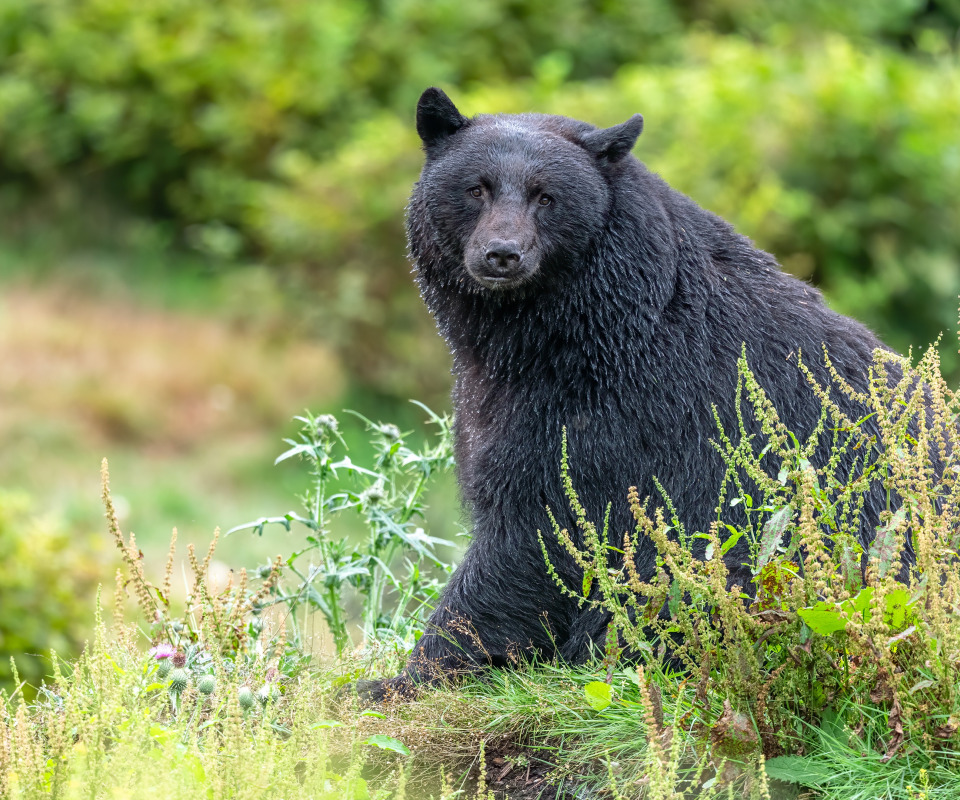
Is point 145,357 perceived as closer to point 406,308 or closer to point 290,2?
point 406,308

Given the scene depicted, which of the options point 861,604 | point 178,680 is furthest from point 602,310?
point 178,680

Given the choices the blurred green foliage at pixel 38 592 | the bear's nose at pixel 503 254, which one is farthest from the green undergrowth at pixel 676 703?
the blurred green foliage at pixel 38 592

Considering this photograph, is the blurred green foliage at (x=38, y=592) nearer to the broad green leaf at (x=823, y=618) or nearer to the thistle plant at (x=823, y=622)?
the thistle plant at (x=823, y=622)

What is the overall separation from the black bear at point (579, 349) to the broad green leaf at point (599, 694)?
25.9 inches

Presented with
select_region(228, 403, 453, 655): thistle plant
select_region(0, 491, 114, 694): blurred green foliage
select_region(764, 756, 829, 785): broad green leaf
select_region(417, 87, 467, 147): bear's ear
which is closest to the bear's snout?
select_region(417, 87, 467, 147): bear's ear

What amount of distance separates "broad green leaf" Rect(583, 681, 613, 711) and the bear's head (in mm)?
1390

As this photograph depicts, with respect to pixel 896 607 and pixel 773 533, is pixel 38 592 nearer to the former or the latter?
pixel 773 533

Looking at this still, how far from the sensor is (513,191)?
4211mm

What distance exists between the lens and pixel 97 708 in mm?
2992

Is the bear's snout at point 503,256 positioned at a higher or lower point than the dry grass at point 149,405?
higher

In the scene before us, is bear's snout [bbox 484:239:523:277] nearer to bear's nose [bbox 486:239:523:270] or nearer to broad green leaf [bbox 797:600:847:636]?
bear's nose [bbox 486:239:523:270]

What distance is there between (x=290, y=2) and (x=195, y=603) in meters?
9.38

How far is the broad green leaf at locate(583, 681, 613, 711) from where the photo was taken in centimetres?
321

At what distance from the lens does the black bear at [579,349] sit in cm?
398
